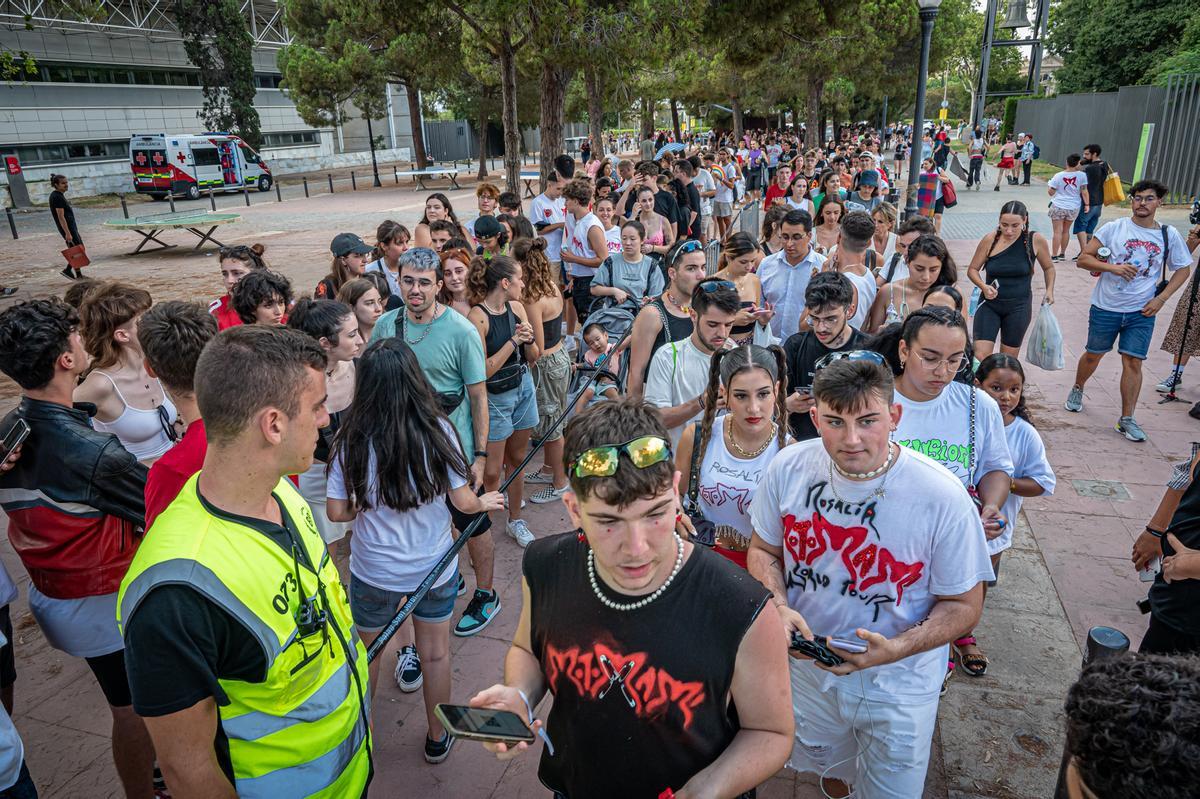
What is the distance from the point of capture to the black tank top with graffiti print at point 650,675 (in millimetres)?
1742

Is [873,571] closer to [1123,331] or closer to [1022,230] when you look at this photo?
[1022,230]

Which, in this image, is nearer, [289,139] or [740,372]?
[740,372]

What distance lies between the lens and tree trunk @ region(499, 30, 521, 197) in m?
11.5

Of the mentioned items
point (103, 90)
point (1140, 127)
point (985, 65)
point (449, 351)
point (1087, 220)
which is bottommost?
point (1087, 220)

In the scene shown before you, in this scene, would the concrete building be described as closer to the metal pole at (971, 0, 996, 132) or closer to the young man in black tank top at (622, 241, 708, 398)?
the young man in black tank top at (622, 241, 708, 398)

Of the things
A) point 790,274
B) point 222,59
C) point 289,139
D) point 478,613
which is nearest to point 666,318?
point 790,274

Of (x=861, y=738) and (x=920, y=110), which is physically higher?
(x=920, y=110)

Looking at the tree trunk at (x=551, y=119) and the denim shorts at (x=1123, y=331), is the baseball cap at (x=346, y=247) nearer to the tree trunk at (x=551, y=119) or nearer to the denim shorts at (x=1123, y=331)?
the denim shorts at (x=1123, y=331)

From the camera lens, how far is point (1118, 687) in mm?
1383

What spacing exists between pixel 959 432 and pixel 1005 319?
3.72 meters

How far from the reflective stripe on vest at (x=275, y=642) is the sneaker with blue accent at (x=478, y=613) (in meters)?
1.90

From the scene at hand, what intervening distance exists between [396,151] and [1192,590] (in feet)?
170

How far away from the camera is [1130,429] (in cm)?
631

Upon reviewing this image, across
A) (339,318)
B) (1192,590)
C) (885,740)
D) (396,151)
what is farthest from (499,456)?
(396,151)
